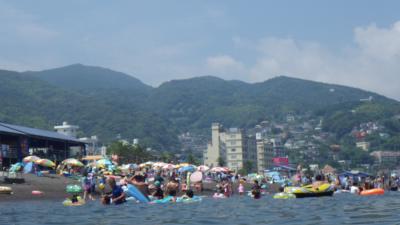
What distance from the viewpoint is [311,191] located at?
33125 mm

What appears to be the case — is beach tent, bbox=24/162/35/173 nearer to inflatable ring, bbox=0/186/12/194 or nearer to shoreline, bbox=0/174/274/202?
shoreline, bbox=0/174/274/202

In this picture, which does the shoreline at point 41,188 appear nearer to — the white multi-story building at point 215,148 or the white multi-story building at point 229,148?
the white multi-story building at point 215,148

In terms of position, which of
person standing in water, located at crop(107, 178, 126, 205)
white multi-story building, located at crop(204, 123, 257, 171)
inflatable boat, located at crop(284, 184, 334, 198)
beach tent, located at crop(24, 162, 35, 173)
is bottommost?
inflatable boat, located at crop(284, 184, 334, 198)

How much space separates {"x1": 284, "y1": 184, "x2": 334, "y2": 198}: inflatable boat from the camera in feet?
108

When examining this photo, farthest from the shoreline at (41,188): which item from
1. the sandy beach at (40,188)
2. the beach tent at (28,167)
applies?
the beach tent at (28,167)

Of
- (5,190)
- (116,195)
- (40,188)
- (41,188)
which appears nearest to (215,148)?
(41,188)

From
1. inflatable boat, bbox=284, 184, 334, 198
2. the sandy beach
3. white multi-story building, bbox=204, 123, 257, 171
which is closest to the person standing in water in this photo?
the sandy beach

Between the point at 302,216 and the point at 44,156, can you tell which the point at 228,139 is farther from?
the point at 302,216

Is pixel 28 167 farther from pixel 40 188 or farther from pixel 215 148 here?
pixel 215 148

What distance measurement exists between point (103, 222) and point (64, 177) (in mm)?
32162

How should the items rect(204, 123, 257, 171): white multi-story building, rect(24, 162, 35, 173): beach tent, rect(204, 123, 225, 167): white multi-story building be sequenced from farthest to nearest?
rect(204, 123, 257, 171): white multi-story building → rect(204, 123, 225, 167): white multi-story building → rect(24, 162, 35, 173): beach tent

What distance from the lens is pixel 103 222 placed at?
1630 centimetres

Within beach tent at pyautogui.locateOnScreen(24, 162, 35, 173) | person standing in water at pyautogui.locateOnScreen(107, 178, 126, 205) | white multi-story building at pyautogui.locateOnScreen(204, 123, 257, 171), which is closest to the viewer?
person standing in water at pyautogui.locateOnScreen(107, 178, 126, 205)

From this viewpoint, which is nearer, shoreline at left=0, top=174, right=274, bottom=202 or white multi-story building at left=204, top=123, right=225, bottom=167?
shoreline at left=0, top=174, right=274, bottom=202
